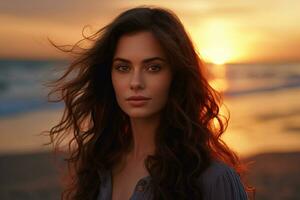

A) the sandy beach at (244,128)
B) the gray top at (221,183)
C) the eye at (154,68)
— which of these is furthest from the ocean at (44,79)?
the gray top at (221,183)

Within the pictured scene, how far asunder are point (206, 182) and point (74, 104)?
35.2 inches

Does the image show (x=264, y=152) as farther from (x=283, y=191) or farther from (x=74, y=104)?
(x=74, y=104)

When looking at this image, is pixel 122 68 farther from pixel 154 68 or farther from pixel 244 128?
pixel 244 128

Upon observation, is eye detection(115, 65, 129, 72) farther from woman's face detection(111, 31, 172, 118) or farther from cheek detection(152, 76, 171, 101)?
cheek detection(152, 76, 171, 101)

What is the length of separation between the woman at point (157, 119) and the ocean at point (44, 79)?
10.2m

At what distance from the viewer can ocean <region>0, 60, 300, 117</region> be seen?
1419cm

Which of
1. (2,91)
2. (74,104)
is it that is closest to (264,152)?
(74,104)

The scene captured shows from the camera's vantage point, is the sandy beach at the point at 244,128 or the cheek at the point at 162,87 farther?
the sandy beach at the point at 244,128

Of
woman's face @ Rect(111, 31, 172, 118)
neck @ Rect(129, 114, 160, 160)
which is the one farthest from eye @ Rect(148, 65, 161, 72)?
neck @ Rect(129, 114, 160, 160)

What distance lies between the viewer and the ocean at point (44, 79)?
14.2 meters

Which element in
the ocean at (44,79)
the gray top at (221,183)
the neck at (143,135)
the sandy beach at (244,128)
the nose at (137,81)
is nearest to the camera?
the gray top at (221,183)

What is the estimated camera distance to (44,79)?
46.5 ft

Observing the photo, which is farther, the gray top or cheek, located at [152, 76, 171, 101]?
cheek, located at [152, 76, 171, 101]

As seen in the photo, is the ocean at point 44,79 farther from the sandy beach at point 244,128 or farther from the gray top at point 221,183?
the gray top at point 221,183
